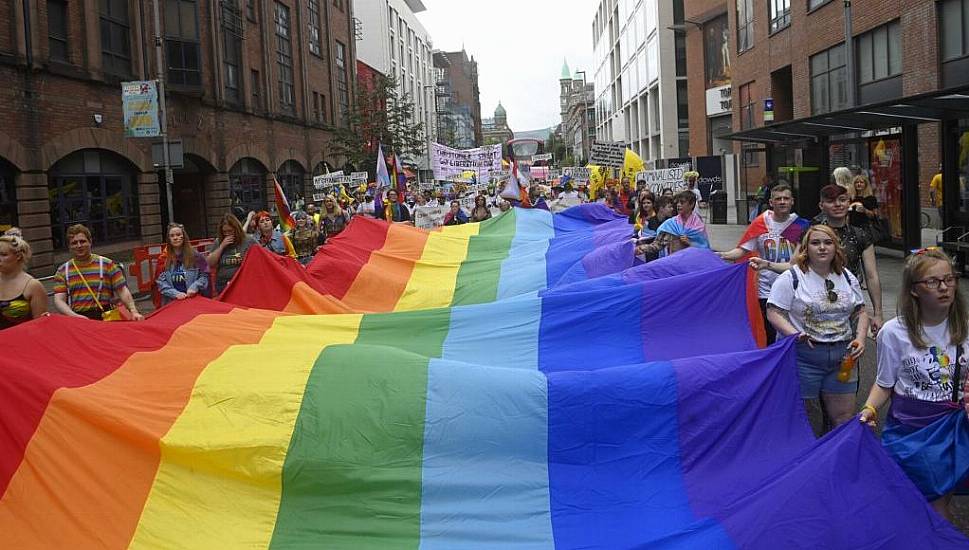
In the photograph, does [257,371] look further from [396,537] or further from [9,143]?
[9,143]

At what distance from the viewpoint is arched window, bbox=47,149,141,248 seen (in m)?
23.1

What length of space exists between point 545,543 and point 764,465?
137cm

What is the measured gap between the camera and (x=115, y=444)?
464 cm

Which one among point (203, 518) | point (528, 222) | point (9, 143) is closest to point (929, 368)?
point (203, 518)

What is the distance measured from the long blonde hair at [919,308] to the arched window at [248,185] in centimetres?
3262

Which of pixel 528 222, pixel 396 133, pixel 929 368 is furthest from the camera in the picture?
pixel 396 133

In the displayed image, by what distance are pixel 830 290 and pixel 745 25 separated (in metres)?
37.4

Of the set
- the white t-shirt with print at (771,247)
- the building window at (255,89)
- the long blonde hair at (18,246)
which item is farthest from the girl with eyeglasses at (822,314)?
the building window at (255,89)

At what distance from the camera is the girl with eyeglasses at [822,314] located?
5168 millimetres

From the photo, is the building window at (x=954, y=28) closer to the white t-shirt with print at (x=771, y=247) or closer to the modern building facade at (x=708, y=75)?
the white t-shirt with print at (x=771, y=247)

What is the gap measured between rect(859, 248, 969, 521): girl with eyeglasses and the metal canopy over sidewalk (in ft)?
28.2

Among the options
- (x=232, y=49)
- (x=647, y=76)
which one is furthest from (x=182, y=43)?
(x=647, y=76)

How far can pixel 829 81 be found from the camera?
96.3 ft

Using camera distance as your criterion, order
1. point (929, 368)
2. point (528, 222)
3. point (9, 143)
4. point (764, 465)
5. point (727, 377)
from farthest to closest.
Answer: point (9, 143), point (528, 222), point (727, 377), point (764, 465), point (929, 368)
